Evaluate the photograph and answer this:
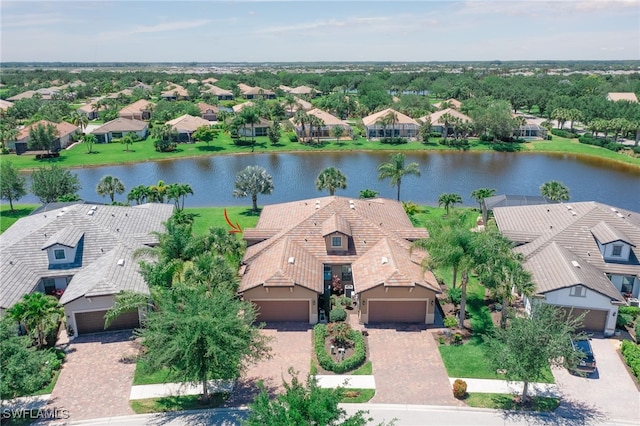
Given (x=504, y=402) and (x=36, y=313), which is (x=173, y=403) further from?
(x=504, y=402)

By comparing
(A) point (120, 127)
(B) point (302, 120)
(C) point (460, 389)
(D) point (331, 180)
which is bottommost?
(C) point (460, 389)

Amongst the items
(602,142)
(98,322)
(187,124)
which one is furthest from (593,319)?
(187,124)

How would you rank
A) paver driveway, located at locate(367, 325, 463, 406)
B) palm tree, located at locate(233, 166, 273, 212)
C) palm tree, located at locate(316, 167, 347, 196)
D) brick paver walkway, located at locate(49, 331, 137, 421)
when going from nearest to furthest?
brick paver walkway, located at locate(49, 331, 137, 421)
paver driveway, located at locate(367, 325, 463, 406)
palm tree, located at locate(316, 167, 347, 196)
palm tree, located at locate(233, 166, 273, 212)

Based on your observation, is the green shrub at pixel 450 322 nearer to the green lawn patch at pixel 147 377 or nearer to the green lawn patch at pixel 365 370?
the green lawn patch at pixel 365 370

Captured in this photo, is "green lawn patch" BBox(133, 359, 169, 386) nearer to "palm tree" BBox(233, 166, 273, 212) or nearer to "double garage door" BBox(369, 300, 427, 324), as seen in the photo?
"double garage door" BBox(369, 300, 427, 324)

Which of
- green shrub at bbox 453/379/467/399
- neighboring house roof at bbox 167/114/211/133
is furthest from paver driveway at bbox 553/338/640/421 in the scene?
neighboring house roof at bbox 167/114/211/133

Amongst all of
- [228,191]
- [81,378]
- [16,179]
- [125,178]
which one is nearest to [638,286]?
[81,378]

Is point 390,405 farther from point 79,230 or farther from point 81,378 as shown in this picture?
point 79,230
